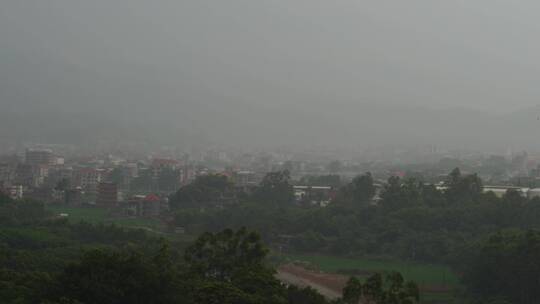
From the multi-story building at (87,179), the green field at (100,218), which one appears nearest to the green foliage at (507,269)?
the green field at (100,218)

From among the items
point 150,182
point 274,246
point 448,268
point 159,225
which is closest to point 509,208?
point 448,268

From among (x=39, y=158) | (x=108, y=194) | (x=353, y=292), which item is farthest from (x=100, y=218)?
(x=39, y=158)

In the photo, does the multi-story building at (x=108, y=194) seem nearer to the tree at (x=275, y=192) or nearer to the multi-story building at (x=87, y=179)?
the multi-story building at (x=87, y=179)

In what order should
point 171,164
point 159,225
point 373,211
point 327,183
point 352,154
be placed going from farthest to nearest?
1. point 352,154
2. point 171,164
3. point 327,183
4. point 159,225
5. point 373,211

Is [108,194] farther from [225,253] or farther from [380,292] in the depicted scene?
[380,292]

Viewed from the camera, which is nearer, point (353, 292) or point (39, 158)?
point (353, 292)

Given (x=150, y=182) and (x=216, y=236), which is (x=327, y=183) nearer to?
(x=150, y=182)
